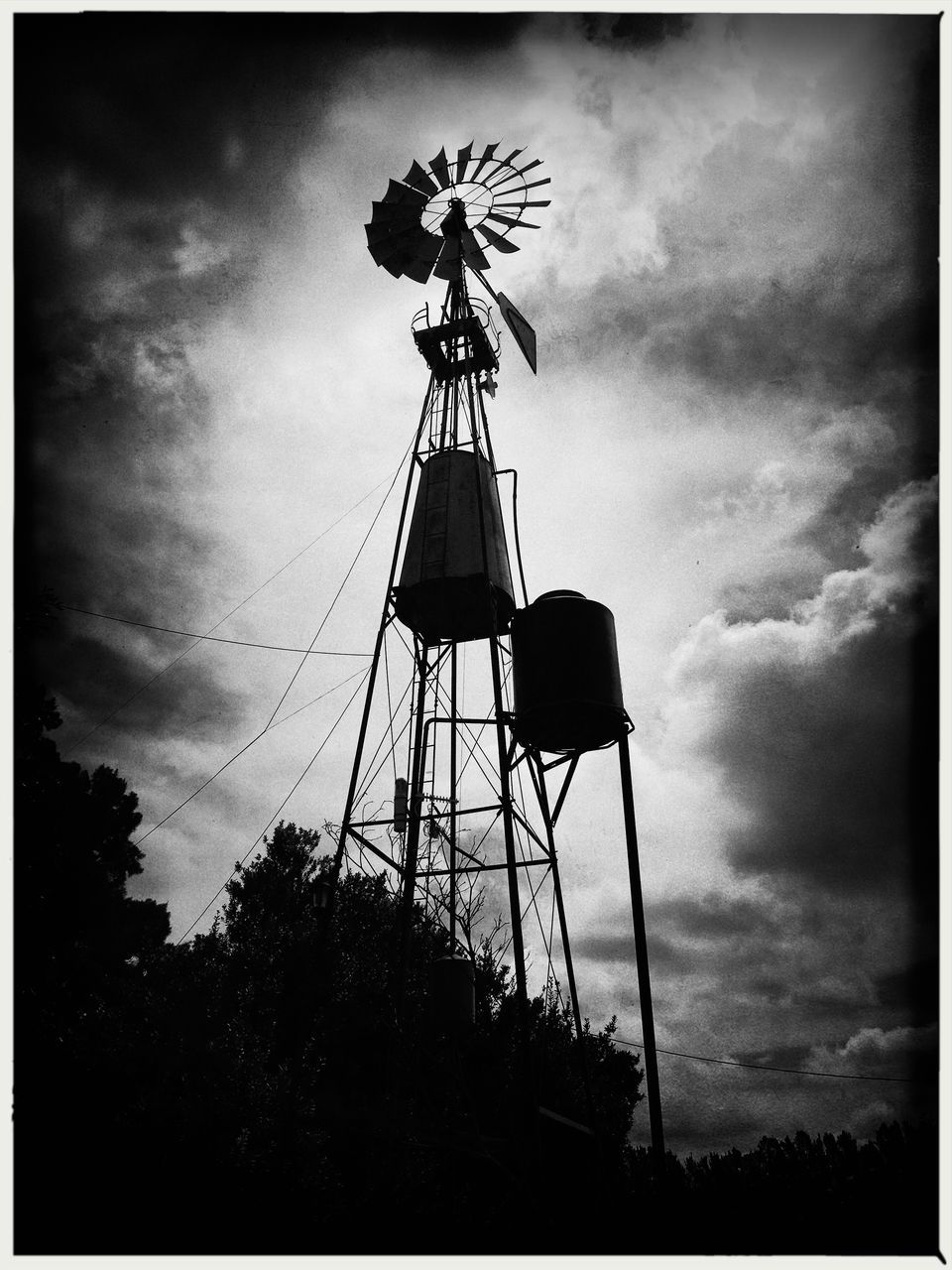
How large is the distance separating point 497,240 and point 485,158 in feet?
3.86

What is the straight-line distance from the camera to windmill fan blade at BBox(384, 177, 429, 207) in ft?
40.0

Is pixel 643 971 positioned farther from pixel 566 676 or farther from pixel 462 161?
pixel 462 161

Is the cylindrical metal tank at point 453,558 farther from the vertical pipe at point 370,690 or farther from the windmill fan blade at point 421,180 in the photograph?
the windmill fan blade at point 421,180

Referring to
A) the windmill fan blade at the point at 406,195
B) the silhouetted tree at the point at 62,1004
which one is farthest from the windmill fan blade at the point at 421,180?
the silhouetted tree at the point at 62,1004

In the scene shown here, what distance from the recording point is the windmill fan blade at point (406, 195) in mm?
12188

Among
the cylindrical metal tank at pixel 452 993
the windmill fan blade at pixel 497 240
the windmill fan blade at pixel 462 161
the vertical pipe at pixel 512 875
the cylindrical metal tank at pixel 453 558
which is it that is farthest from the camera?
the windmill fan blade at pixel 497 240

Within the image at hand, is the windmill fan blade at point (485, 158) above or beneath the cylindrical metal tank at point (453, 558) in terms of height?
above

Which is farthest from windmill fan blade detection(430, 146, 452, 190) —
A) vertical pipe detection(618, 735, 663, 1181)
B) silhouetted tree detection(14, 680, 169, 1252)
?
silhouetted tree detection(14, 680, 169, 1252)

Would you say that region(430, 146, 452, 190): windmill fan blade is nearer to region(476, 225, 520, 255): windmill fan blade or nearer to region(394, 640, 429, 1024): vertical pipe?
region(476, 225, 520, 255): windmill fan blade

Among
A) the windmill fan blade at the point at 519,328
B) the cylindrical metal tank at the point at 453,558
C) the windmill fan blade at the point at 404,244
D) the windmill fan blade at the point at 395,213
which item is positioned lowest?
the cylindrical metal tank at the point at 453,558

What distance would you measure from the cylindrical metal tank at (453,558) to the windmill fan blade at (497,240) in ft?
11.6

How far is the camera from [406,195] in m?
12.2

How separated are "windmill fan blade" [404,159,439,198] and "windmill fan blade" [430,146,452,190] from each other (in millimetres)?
103

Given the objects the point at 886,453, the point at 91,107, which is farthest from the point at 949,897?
the point at 91,107
